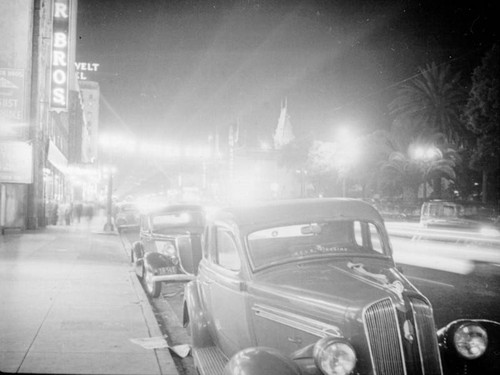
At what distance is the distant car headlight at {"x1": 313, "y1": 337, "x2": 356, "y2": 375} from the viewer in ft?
11.2

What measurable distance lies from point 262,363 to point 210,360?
1.69 meters

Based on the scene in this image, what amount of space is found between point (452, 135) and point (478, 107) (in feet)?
31.3

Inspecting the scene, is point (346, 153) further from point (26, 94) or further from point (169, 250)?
point (169, 250)

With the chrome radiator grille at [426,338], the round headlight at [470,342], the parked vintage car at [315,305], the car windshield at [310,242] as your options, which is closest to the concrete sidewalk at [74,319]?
the parked vintage car at [315,305]

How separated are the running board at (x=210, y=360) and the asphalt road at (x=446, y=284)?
2.41 ft

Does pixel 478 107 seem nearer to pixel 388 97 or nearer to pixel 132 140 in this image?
pixel 388 97

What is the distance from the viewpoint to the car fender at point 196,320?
5.45 metres

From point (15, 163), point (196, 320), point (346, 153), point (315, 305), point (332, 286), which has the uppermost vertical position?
point (346, 153)

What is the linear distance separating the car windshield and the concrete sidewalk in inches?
73.3

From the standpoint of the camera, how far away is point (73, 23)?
80.2 feet

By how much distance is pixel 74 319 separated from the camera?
7.09 metres

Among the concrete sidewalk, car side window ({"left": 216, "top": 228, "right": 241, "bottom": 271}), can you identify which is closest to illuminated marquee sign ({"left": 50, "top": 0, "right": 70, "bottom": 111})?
the concrete sidewalk

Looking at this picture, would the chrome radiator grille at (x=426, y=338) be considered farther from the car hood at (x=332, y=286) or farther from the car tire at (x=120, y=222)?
the car tire at (x=120, y=222)

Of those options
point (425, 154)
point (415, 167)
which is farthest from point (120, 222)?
point (425, 154)
